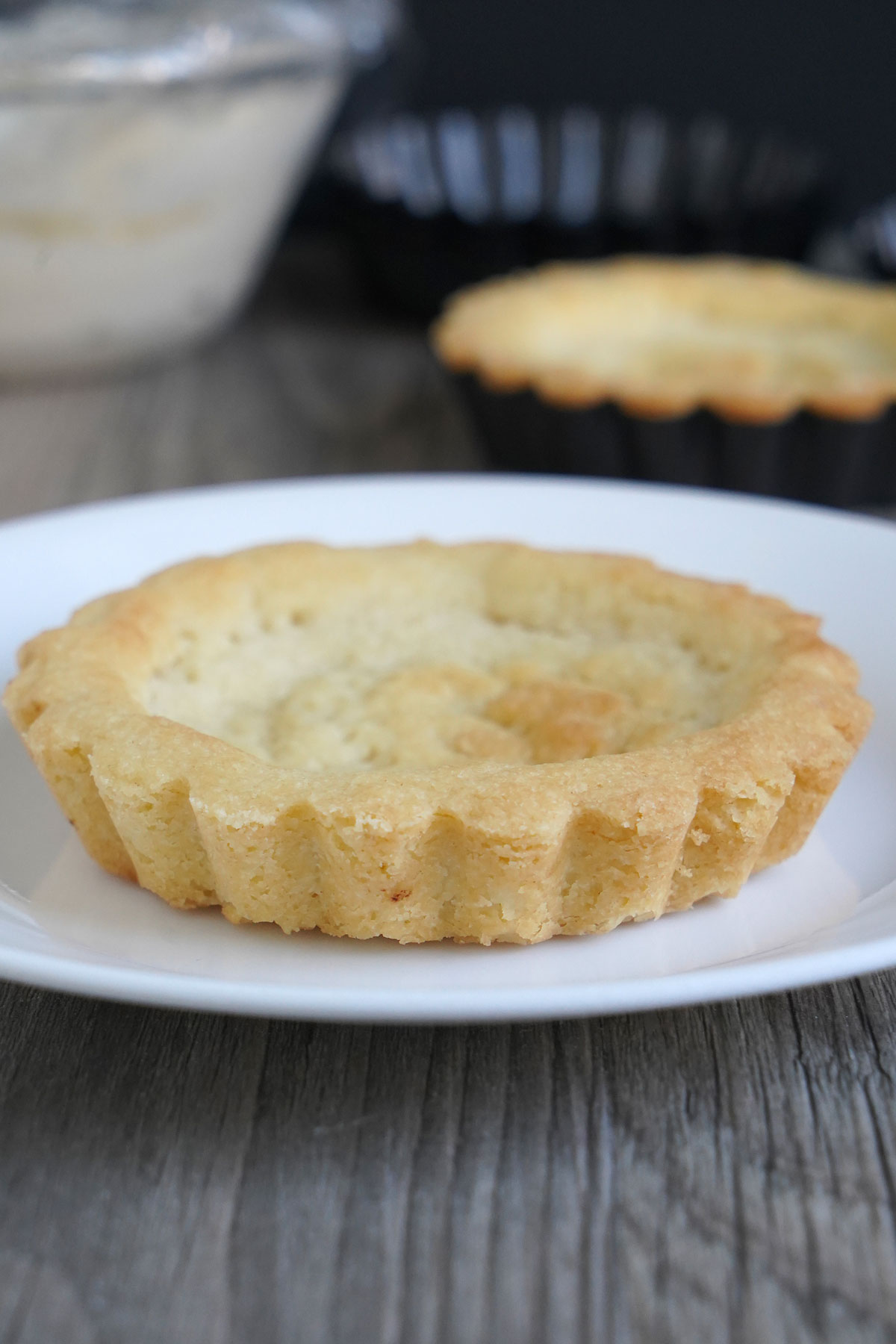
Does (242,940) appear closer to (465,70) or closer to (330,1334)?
(330,1334)

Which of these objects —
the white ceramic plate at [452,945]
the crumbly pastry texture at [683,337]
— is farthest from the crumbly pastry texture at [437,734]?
the crumbly pastry texture at [683,337]

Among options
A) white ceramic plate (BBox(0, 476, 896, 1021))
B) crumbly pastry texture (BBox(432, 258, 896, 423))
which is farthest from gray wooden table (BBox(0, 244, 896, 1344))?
crumbly pastry texture (BBox(432, 258, 896, 423))

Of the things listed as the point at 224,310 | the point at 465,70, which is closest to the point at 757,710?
the point at 224,310

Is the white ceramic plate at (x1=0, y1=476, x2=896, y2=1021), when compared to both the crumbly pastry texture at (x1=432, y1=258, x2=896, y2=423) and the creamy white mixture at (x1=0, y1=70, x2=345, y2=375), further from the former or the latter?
the creamy white mixture at (x1=0, y1=70, x2=345, y2=375)

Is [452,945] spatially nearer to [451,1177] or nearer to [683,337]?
[451,1177]

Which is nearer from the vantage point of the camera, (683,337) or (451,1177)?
(451,1177)

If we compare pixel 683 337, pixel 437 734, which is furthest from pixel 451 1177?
pixel 683 337
